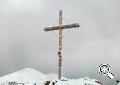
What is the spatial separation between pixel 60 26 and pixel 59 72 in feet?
49.6

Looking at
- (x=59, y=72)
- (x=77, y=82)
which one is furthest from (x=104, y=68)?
(x=77, y=82)

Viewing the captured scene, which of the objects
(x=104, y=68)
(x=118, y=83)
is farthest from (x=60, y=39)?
(x=104, y=68)

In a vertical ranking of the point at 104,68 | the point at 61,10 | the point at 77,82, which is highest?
the point at 61,10

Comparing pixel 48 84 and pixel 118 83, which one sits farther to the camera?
pixel 48 84

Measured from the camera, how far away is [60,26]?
121688mm

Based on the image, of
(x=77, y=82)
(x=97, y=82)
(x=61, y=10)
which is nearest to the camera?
(x=61, y=10)

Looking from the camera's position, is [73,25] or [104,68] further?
[73,25]

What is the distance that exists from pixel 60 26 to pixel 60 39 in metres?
4.27

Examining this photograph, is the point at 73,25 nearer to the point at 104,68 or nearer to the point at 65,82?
the point at 65,82

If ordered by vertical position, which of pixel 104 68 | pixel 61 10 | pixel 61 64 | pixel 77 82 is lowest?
pixel 77 82

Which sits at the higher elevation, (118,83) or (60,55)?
(60,55)

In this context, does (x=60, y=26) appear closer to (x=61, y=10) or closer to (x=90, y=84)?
(x=61, y=10)

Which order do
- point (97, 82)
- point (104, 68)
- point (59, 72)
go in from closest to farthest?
point (104, 68), point (59, 72), point (97, 82)

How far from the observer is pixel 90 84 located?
→ 141 m
